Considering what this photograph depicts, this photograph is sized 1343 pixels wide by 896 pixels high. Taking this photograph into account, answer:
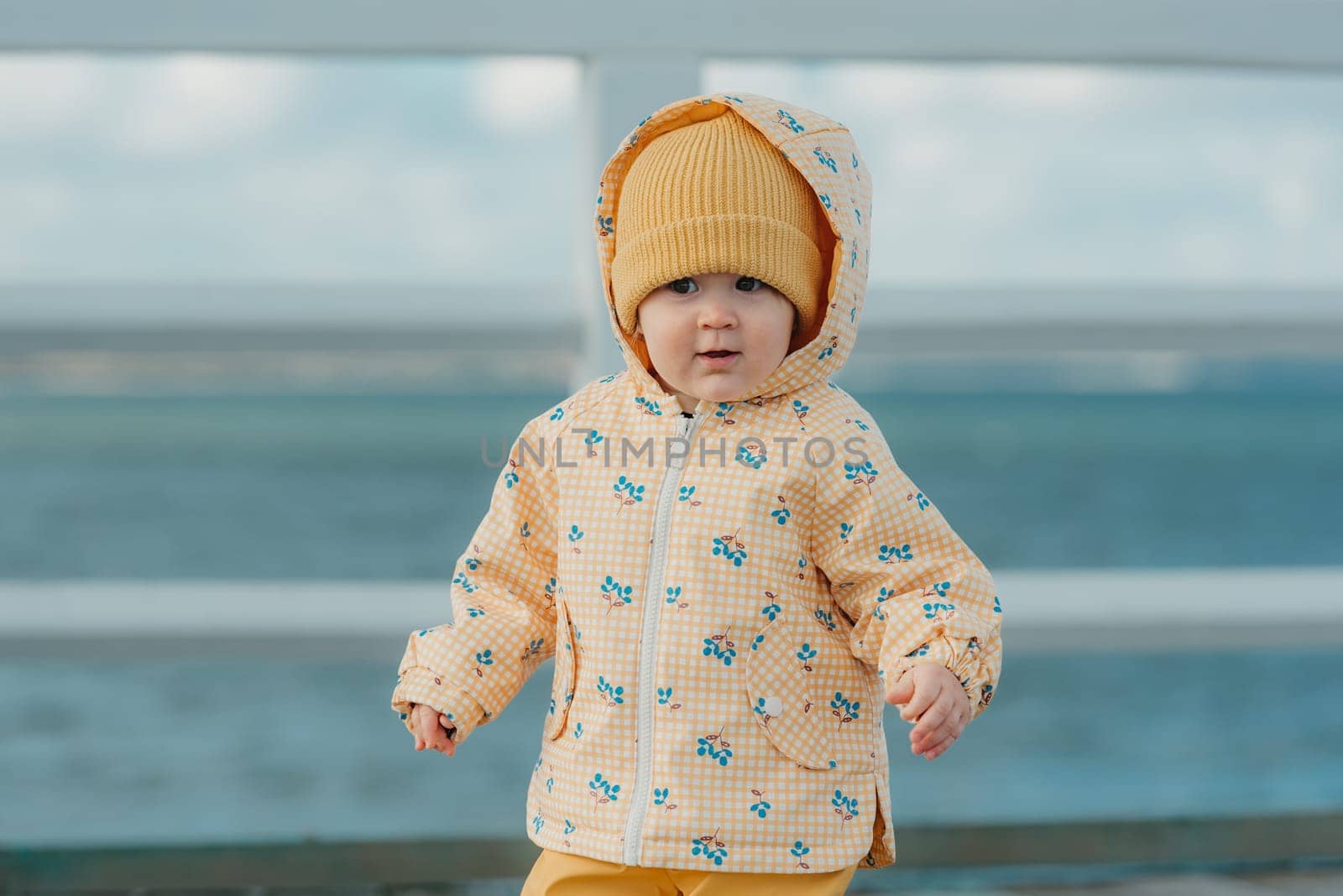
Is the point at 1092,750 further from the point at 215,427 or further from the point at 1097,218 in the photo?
the point at 215,427

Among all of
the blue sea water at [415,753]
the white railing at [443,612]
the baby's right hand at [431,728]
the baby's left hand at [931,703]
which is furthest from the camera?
the blue sea water at [415,753]

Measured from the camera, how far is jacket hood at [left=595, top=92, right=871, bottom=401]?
38.4 inches

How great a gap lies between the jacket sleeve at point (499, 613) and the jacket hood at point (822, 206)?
12 centimetres

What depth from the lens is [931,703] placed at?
88 cm

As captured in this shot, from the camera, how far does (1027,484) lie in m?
13.0

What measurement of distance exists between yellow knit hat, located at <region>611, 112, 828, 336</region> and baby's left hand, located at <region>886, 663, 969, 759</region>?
278 millimetres

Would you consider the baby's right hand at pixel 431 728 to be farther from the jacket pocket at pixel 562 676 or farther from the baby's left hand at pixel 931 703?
the baby's left hand at pixel 931 703

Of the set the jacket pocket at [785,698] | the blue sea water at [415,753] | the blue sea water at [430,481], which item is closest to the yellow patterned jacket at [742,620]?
the jacket pocket at [785,698]

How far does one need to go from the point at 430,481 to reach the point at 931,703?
12.3 metres

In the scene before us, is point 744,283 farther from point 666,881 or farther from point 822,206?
point 666,881

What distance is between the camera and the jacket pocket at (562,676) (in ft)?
3.25

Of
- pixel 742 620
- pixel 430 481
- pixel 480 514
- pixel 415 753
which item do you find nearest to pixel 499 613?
pixel 742 620

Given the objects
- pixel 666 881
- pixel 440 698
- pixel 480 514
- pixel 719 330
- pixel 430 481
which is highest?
pixel 719 330

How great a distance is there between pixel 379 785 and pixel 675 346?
8.37 feet
